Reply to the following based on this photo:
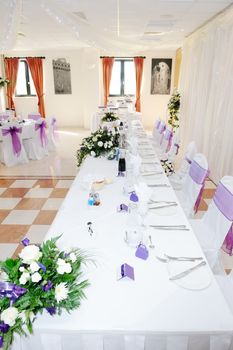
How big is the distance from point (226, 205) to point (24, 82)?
10.2 m

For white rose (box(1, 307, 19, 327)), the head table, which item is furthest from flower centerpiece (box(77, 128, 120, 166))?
white rose (box(1, 307, 19, 327))

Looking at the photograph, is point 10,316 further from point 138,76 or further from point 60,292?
point 138,76

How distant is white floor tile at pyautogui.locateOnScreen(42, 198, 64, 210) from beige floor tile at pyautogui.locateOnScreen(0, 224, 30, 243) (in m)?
0.55

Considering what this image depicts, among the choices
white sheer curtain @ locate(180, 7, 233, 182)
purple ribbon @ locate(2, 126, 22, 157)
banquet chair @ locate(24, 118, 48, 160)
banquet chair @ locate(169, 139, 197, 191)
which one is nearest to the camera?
banquet chair @ locate(169, 139, 197, 191)

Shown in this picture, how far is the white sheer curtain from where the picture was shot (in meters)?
4.41

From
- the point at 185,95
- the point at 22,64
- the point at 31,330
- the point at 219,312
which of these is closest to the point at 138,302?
the point at 219,312

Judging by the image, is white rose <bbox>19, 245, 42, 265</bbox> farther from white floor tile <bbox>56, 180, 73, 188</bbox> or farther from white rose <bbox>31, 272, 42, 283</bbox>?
white floor tile <bbox>56, 180, 73, 188</bbox>

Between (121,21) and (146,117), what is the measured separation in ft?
18.9

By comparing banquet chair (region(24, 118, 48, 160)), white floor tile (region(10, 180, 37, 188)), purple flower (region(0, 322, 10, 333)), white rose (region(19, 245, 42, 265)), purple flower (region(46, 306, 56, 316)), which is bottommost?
white floor tile (region(10, 180, 37, 188))

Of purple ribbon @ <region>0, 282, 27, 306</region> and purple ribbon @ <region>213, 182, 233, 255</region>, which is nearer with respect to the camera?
purple ribbon @ <region>0, 282, 27, 306</region>

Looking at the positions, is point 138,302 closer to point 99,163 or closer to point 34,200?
point 99,163

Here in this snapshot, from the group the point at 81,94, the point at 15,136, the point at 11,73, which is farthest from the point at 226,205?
the point at 11,73

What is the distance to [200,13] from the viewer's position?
471 centimetres

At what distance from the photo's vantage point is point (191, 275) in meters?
1.48
